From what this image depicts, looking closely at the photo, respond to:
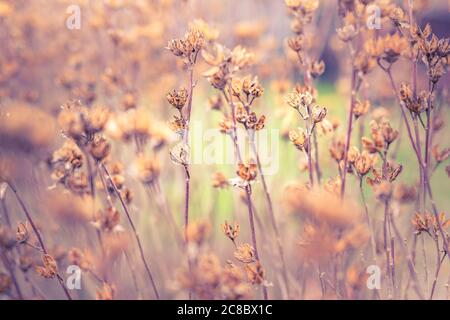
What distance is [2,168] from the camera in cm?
102

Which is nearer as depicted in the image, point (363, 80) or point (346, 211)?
point (346, 211)

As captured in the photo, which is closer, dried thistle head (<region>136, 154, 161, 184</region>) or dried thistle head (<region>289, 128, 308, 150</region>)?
dried thistle head (<region>289, 128, 308, 150</region>)

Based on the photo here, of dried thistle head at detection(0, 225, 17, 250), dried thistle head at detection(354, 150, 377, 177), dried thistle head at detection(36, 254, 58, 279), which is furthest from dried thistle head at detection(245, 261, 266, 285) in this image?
dried thistle head at detection(0, 225, 17, 250)

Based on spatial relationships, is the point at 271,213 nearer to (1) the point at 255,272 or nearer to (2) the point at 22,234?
(1) the point at 255,272

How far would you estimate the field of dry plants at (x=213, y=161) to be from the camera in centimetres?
98

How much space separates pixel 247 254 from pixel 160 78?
3.85 feet

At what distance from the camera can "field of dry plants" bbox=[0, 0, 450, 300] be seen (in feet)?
3.20

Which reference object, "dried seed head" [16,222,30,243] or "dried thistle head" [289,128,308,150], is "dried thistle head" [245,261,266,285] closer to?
"dried thistle head" [289,128,308,150]

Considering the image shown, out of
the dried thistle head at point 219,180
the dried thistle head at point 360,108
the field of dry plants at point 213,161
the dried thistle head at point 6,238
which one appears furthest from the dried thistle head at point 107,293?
the dried thistle head at point 360,108

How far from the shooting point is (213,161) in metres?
1.88

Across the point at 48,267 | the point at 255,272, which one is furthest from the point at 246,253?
the point at 48,267
